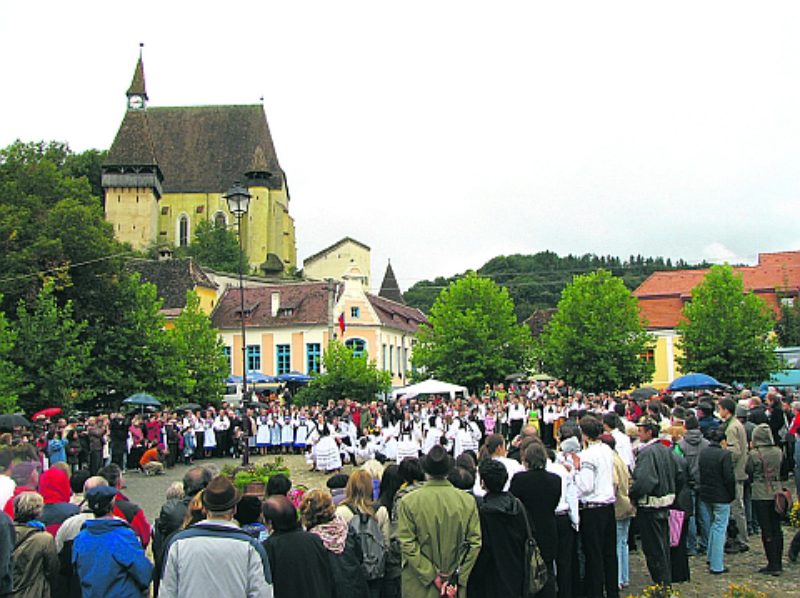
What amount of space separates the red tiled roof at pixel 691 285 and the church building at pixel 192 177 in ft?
152

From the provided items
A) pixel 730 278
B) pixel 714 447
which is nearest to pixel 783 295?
pixel 730 278

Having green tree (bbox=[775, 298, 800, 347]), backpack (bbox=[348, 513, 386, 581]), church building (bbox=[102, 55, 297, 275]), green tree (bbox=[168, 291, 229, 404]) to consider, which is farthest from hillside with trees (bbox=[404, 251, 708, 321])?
backpack (bbox=[348, 513, 386, 581])

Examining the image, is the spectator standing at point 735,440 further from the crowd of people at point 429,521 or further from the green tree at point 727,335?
the green tree at point 727,335

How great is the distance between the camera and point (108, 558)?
20.0 ft

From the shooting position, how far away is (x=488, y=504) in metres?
7.09

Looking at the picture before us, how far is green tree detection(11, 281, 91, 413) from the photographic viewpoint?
30.1m

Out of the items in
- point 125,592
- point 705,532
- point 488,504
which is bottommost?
point 705,532

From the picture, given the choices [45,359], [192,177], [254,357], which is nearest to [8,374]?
[45,359]

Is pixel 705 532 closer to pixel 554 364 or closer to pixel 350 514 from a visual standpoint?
pixel 350 514

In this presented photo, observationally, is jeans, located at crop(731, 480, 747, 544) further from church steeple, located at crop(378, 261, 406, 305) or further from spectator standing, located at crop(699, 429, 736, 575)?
church steeple, located at crop(378, 261, 406, 305)

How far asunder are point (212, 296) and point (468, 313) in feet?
67.5

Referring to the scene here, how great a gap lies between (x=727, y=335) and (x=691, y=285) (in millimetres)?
14059

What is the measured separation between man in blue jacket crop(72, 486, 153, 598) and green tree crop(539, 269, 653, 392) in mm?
44086

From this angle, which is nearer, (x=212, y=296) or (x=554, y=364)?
(x=554, y=364)
